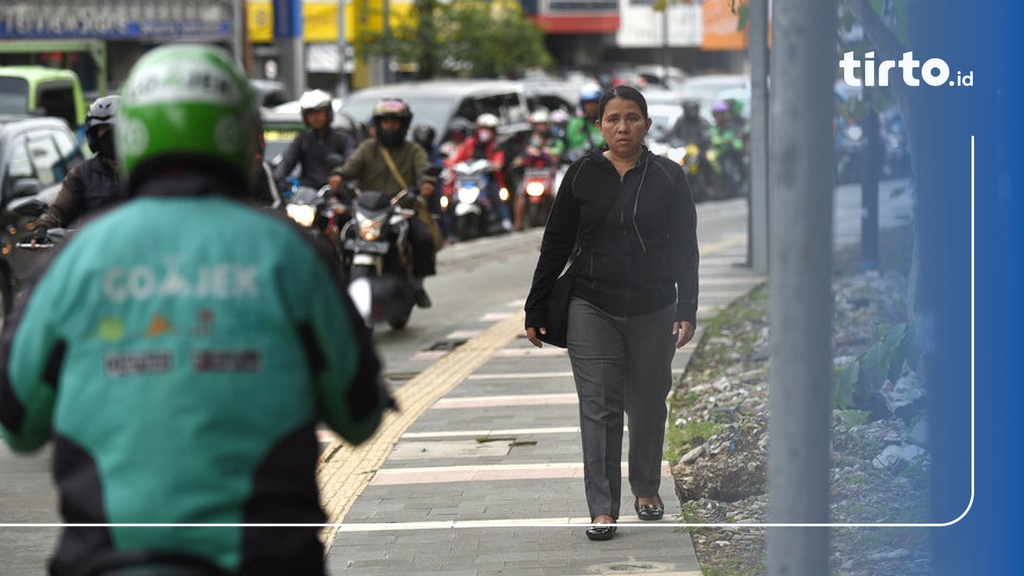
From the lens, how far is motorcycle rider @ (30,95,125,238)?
824cm

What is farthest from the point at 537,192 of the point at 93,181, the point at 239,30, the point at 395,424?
Result: the point at 239,30

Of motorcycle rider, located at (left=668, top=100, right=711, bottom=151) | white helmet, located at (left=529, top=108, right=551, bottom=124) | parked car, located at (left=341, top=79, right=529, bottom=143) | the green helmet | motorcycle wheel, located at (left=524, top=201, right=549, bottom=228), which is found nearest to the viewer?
the green helmet

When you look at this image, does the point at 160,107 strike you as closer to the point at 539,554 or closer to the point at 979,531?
the point at 979,531

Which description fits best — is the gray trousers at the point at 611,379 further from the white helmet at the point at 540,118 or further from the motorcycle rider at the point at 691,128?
the motorcycle rider at the point at 691,128

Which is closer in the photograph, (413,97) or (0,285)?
(0,285)

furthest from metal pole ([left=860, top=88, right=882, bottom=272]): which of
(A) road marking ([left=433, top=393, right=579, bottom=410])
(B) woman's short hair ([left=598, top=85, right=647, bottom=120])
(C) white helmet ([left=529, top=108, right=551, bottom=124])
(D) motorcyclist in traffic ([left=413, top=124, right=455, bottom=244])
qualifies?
(C) white helmet ([left=529, top=108, right=551, bottom=124])

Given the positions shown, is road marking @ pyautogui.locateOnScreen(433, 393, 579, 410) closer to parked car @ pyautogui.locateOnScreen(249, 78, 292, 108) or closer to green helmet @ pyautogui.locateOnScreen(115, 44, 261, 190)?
green helmet @ pyautogui.locateOnScreen(115, 44, 261, 190)

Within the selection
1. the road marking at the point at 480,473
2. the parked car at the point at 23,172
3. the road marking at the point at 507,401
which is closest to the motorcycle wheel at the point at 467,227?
the parked car at the point at 23,172

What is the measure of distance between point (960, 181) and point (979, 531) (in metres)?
0.83

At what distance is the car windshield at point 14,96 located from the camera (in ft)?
64.1

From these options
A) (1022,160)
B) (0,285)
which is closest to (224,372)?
(1022,160)

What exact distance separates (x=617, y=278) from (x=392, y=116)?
21.0 feet

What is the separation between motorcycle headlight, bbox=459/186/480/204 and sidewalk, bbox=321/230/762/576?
29.3ft

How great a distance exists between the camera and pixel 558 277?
6.72 meters
